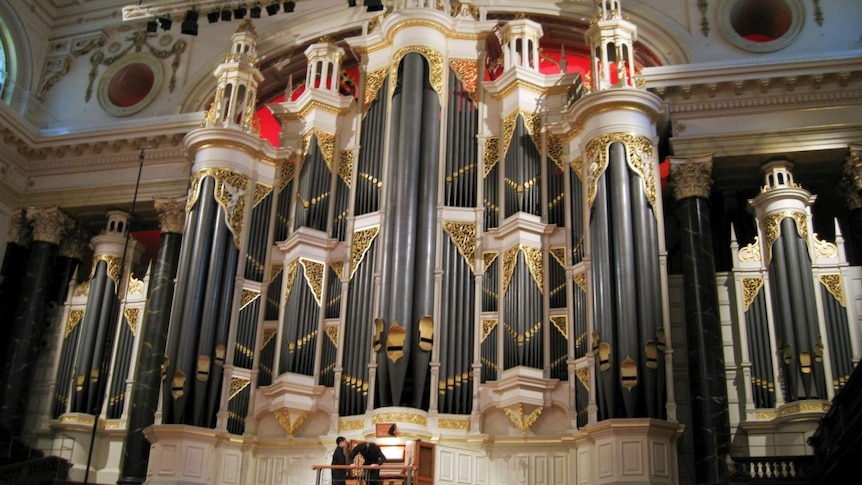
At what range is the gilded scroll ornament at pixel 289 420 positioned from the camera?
14639 millimetres

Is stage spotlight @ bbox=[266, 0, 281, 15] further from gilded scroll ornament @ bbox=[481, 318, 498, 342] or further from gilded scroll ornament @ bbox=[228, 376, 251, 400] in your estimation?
gilded scroll ornament @ bbox=[481, 318, 498, 342]

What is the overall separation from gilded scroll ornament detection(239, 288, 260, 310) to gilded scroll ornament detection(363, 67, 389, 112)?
3664mm

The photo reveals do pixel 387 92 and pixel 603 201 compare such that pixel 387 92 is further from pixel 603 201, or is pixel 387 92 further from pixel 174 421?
pixel 174 421

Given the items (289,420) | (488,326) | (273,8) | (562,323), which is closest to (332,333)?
(289,420)

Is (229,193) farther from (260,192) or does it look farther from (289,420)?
(289,420)

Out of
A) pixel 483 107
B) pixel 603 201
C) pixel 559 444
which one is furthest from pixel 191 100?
pixel 559 444

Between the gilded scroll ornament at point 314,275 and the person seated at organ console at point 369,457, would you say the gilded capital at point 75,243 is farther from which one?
the person seated at organ console at point 369,457

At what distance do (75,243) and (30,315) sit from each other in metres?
1.82

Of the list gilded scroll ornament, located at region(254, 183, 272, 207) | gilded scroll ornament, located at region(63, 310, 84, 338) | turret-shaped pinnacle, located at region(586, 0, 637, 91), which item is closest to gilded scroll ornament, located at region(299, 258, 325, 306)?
gilded scroll ornament, located at region(254, 183, 272, 207)

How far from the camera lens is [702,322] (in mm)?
13977

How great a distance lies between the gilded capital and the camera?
60.3 feet

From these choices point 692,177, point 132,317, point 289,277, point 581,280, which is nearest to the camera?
point 581,280

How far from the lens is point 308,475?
1436 cm

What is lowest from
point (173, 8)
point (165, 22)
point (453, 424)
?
point (453, 424)
